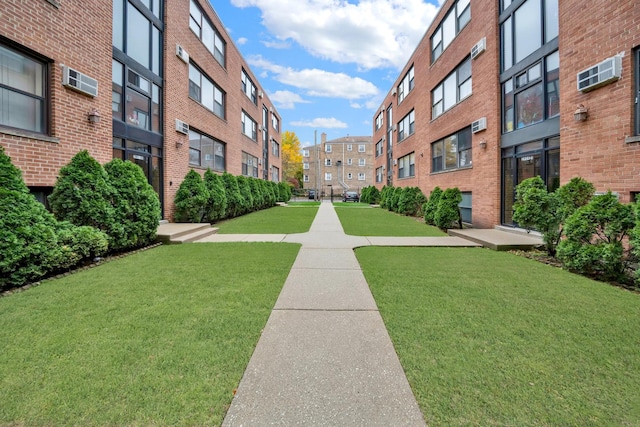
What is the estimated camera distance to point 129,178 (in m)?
6.49

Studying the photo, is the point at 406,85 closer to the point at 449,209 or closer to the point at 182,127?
the point at 449,209

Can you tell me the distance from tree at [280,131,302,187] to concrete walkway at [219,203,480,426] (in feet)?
159

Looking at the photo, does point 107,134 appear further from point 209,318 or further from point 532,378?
point 532,378

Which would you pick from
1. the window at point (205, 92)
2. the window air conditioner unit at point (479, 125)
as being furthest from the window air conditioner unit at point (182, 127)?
the window air conditioner unit at point (479, 125)

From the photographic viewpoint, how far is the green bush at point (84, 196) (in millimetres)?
5492

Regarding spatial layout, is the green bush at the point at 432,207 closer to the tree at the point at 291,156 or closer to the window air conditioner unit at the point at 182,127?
the window air conditioner unit at the point at 182,127

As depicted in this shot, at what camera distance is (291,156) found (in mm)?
53625

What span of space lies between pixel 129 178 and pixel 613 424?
7.52 meters

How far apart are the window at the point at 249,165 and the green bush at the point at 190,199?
8.64 metres

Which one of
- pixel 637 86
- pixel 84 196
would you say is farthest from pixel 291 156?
pixel 637 86

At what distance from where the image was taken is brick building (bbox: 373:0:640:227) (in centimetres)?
569

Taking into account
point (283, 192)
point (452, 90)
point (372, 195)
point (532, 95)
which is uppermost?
point (452, 90)

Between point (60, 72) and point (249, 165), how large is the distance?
45.8 feet

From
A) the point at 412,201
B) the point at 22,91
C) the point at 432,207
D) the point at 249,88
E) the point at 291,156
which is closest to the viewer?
Answer: the point at 22,91
